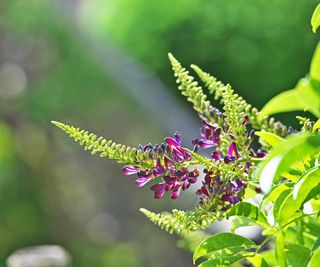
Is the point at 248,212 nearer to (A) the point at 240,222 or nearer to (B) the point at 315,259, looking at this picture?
(A) the point at 240,222

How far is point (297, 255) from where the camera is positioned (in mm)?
995

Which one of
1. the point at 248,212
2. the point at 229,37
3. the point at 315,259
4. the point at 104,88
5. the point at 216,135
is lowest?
the point at 315,259

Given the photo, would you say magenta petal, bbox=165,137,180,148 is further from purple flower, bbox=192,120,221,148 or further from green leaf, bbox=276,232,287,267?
green leaf, bbox=276,232,287,267

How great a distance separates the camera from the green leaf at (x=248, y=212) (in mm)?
952

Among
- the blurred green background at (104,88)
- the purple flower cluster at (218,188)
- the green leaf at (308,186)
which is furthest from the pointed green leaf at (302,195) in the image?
the blurred green background at (104,88)

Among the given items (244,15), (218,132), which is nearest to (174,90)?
(244,15)

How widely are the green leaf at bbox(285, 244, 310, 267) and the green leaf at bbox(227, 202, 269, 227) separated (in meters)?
0.05

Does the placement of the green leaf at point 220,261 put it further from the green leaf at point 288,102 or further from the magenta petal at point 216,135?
the green leaf at point 288,102

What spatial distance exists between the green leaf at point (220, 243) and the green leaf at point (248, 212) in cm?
3

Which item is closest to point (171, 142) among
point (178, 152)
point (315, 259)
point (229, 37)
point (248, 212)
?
point (178, 152)

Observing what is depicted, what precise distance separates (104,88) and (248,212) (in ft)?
17.5

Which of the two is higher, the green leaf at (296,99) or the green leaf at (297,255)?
the green leaf at (297,255)

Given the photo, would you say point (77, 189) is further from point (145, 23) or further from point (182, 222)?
point (182, 222)

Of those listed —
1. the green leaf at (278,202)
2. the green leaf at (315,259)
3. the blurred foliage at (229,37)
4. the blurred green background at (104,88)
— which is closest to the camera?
the green leaf at (315,259)
